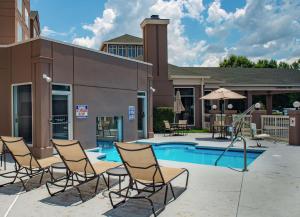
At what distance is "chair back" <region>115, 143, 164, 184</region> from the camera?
5527 millimetres

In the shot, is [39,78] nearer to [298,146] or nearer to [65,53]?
[65,53]

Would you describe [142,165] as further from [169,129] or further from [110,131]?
[169,129]

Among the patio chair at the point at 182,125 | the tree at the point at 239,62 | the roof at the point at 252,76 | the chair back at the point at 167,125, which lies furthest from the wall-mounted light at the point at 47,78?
the tree at the point at 239,62

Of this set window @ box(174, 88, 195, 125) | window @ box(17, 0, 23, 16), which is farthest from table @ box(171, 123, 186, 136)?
window @ box(17, 0, 23, 16)

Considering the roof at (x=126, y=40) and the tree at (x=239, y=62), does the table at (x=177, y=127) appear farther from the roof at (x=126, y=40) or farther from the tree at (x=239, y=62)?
the tree at (x=239, y=62)

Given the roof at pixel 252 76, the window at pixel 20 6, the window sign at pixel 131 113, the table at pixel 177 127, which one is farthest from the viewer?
the roof at pixel 252 76

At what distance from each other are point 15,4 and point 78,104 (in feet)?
34.4

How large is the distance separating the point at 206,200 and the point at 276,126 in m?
11.1

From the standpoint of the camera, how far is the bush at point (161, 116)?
2048cm

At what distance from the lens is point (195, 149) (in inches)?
577

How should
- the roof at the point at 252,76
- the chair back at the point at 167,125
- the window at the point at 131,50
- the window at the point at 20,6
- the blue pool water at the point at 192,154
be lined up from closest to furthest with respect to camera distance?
the blue pool water at the point at 192,154, the chair back at the point at 167,125, the window at the point at 20,6, the roof at the point at 252,76, the window at the point at 131,50

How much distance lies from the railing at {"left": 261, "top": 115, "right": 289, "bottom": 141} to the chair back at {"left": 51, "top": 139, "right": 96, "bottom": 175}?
11387 millimetres

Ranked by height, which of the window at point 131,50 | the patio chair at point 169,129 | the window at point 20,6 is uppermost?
the window at point 131,50

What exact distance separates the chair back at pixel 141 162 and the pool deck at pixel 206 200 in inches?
20.2
